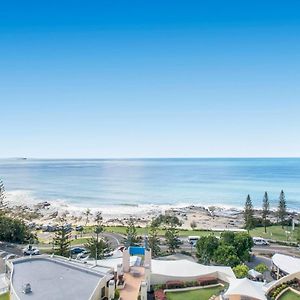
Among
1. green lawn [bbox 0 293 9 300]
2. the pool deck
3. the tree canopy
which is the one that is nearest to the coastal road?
the tree canopy

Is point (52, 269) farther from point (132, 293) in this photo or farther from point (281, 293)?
point (281, 293)

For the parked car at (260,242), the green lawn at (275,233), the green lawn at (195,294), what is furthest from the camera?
the green lawn at (275,233)


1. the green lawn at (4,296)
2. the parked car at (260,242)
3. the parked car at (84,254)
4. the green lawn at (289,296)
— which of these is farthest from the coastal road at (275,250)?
the green lawn at (4,296)

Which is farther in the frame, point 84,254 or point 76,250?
point 76,250

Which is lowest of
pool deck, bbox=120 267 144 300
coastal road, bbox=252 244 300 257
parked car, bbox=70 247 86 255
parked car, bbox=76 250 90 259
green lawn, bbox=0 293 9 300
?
coastal road, bbox=252 244 300 257

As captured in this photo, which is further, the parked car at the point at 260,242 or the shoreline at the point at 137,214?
the shoreline at the point at 137,214

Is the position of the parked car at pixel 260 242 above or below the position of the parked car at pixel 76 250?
below

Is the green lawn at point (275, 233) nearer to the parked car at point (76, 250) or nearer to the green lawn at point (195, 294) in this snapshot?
the parked car at point (76, 250)

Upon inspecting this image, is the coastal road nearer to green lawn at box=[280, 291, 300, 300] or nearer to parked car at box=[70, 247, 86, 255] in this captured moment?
green lawn at box=[280, 291, 300, 300]

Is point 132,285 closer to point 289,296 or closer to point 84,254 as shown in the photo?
point 289,296

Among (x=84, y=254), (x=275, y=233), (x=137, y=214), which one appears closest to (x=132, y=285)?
(x=84, y=254)

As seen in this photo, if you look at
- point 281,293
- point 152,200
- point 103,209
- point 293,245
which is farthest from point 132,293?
point 152,200
